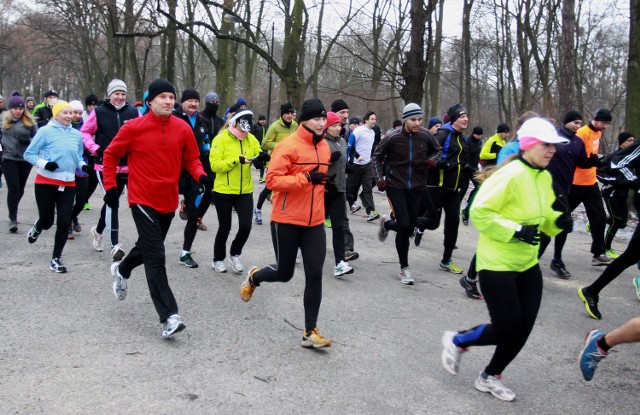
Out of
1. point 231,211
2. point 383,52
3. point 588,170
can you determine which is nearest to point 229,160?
point 231,211

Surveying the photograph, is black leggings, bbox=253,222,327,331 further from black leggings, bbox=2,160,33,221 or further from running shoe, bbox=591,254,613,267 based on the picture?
black leggings, bbox=2,160,33,221

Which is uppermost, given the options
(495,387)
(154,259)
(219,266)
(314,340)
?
(154,259)

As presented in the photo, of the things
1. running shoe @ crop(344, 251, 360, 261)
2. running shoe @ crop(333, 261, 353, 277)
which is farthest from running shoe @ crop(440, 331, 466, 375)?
running shoe @ crop(344, 251, 360, 261)

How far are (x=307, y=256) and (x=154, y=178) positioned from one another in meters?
1.37

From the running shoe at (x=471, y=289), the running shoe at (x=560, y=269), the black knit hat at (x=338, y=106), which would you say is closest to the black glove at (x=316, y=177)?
the running shoe at (x=471, y=289)

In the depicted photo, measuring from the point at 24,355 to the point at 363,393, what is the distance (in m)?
2.42

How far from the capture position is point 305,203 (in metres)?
4.97

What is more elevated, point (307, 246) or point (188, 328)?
point (307, 246)

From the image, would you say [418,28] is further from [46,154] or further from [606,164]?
[46,154]

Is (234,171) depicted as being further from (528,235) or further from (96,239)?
(528,235)

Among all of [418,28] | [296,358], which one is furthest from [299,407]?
[418,28]

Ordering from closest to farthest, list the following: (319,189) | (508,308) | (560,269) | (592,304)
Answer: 1. (508,308)
2. (319,189)
3. (592,304)
4. (560,269)

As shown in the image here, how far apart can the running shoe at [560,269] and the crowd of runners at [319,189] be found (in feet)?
0.06

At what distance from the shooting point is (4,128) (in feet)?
30.2
